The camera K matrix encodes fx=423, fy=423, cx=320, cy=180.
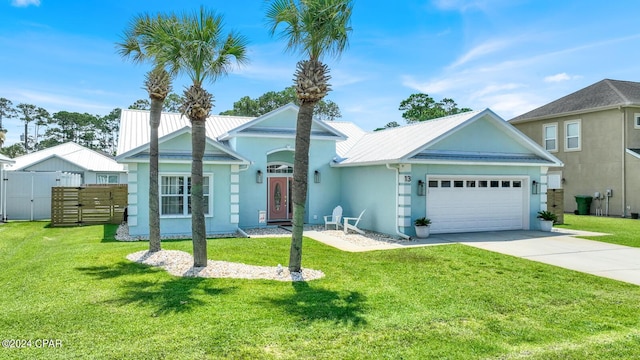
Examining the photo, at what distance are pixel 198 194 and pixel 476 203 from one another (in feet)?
34.7

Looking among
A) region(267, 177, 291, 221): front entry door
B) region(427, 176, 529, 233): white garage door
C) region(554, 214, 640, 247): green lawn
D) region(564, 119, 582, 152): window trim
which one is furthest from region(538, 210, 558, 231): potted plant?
region(564, 119, 582, 152): window trim

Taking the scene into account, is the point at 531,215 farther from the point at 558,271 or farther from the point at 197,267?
the point at 197,267

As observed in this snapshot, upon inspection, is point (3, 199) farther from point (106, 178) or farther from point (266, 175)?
point (106, 178)

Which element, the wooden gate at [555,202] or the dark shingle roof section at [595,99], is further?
the dark shingle roof section at [595,99]

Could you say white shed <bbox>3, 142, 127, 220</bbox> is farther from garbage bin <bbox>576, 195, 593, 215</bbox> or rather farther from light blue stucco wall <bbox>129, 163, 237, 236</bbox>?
garbage bin <bbox>576, 195, 593, 215</bbox>

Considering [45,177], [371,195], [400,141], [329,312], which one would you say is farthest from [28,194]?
[329,312]

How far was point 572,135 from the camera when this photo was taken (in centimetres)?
2452

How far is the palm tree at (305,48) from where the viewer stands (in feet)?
26.8

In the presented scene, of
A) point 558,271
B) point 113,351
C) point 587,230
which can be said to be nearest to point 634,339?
point 558,271

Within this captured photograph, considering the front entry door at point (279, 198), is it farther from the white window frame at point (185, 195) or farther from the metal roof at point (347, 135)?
the white window frame at point (185, 195)

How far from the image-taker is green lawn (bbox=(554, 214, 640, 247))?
13.5 metres

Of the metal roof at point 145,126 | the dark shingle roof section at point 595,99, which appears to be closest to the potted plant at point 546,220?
the dark shingle roof section at point 595,99

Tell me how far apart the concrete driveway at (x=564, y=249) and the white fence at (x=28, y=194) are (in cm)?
1731

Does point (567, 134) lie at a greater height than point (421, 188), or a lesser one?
greater
